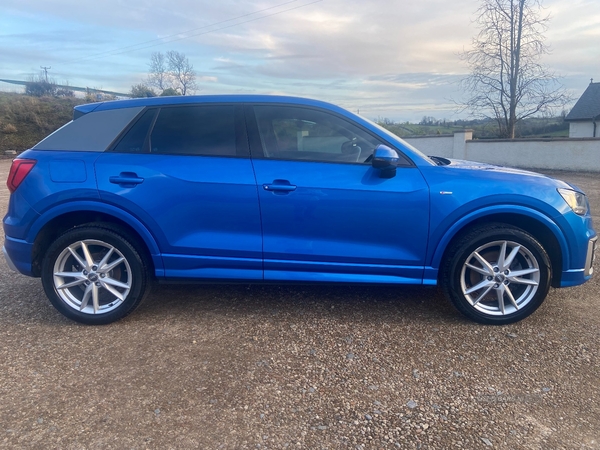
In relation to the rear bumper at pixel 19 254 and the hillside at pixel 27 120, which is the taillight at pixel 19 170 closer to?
the rear bumper at pixel 19 254

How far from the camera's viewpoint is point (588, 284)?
4.64 m

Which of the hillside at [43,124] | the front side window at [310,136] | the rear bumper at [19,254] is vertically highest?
the hillside at [43,124]

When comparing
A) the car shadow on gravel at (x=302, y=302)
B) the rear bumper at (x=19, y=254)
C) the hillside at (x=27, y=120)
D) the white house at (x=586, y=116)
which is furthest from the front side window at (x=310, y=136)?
the white house at (x=586, y=116)

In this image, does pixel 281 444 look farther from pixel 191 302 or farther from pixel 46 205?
pixel 46 205

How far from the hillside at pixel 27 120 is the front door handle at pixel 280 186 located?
1284 inches

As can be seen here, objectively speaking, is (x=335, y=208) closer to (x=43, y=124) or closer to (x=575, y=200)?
(x=575, y=200)

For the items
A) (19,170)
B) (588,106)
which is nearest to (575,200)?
(19,170)

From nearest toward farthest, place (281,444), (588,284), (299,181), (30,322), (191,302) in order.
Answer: (281,444) → (299,181) → (30,322) → (191,302) → (588,284)

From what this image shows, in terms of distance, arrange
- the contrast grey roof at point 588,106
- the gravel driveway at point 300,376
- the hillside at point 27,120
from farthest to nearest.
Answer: the contrast grey roof at point 588,106, the hillside at point 27,120, the gravel driveway at point 300,376

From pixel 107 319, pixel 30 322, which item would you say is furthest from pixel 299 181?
pixel 30 322

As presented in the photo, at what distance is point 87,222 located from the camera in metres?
3.88

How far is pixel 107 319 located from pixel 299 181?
1.88 m

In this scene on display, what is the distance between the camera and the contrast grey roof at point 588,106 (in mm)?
34312

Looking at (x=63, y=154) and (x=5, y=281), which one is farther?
(x=5, y=281)
